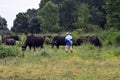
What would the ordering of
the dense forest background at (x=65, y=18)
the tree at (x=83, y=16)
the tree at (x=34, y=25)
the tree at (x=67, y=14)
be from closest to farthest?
1. the tree at (x=83, y=16)
2. the dense forest background at (x=65, y=18)
3. the tree at (x=34, y=25)
4. the tree at (x=67, y=14)

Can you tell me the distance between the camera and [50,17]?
72.8 m

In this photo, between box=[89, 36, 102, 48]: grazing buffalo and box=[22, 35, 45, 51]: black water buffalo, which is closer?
box=[22, 35, 45, 51]: black water buffalo

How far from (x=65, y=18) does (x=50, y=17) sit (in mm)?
8234

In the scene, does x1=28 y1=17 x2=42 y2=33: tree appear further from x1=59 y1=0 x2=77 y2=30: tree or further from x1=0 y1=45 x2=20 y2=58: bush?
x1=0 y1=45 x2=20 y2=58: bush

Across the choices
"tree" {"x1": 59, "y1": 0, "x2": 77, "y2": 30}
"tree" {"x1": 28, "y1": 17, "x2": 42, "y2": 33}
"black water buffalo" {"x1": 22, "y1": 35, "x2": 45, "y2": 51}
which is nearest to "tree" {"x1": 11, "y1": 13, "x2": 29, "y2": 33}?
"tree" {"x1": 28, "y1": 17, "x2": 42, "y2": 33}

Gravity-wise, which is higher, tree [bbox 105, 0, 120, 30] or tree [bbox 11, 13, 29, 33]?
tree [bbox 105, 0, 120, 30]

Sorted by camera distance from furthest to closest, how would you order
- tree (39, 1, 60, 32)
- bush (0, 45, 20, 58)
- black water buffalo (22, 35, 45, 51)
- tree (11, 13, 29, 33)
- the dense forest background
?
tree (11, 13, 29, 33)
tree (39, 1, 60, 32)
the dense forest background
black water buffalo (22, 35, 45, 51)
bush (0, 45, 20, 58)

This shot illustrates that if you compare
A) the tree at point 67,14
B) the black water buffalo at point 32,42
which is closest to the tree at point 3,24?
the tree at point 67,14

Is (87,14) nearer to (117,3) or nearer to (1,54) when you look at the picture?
(117,3)

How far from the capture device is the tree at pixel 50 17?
71.7m

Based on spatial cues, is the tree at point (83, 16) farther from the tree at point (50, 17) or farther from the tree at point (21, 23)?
the tree at point (21, 23)

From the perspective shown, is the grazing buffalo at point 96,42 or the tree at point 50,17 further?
the tree at point 50,17

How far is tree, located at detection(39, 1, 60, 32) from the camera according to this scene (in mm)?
71688

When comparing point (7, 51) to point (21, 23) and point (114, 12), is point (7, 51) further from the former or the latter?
point (21, 23)
